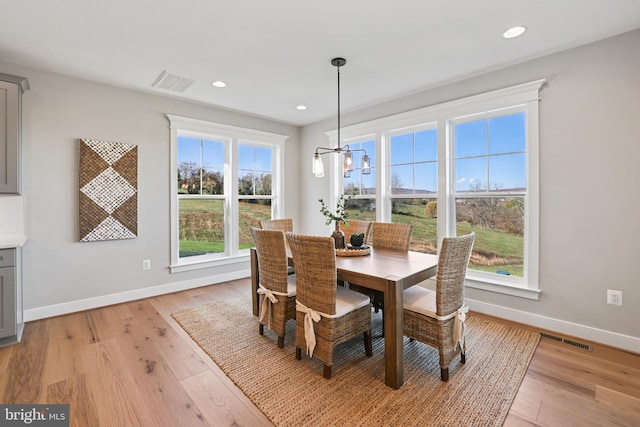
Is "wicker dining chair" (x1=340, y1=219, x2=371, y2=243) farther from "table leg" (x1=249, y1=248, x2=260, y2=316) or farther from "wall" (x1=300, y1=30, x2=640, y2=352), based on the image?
"wall" (x1=300, y1=30, x2=640, y2=352)

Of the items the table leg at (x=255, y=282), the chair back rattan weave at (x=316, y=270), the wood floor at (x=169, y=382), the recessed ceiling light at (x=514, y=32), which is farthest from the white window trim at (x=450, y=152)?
the chair back rattan weave at (x=316, y=270)

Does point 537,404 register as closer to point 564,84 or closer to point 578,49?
point 564,84

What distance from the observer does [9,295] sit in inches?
100

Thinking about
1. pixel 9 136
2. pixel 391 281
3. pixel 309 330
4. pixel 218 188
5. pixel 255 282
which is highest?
pixel 9 136

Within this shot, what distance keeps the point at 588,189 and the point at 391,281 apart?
2151 millimetres

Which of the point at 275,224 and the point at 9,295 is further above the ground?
the point at 275,224

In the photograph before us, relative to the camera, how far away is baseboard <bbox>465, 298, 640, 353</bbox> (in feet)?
8.22

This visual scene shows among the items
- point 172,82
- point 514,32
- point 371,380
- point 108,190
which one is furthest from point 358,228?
point 108,190

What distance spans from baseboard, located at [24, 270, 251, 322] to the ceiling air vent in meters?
2.53

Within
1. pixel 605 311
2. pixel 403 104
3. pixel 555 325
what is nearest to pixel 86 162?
pixel 403 104

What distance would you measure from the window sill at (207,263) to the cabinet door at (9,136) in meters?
1.86

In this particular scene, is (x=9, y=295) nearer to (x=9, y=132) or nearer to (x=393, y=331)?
(x=9, y=132)

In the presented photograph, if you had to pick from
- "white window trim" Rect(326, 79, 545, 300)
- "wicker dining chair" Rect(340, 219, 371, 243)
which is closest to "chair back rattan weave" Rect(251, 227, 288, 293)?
"wicker dining chair" Rect(340, 219, 371, 243)

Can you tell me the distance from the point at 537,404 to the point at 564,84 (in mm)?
2712
